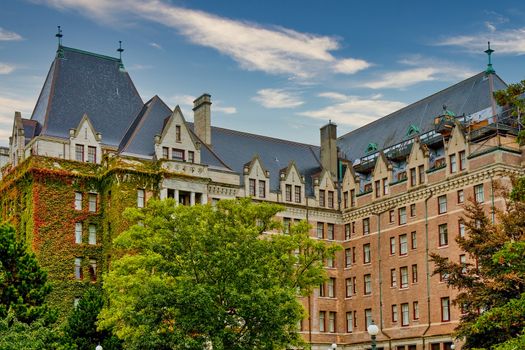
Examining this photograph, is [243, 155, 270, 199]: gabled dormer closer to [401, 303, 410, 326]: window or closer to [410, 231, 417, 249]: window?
[410, 231, 417, 249]: window

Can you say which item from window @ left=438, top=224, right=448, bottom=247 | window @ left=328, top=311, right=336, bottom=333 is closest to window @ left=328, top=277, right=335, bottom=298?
window @ left=328, top=311, right=336, bottom=333

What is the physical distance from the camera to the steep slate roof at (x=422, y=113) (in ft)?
230

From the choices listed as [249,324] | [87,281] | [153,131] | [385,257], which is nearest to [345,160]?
[385,257]

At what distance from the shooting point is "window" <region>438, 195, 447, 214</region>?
218 feet

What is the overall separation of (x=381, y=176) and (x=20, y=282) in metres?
34.7

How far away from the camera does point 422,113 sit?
250ft

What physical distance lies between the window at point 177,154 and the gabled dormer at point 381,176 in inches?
679

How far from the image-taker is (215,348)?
152 feet

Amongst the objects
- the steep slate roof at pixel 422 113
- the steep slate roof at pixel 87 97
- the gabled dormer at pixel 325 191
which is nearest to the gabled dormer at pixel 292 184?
the gabled dormer at pixel 325 191

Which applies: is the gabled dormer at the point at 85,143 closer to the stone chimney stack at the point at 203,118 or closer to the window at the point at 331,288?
the stone chimney stack at the point at 203,118

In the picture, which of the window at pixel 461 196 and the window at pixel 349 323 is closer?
the window at pixel 461 196

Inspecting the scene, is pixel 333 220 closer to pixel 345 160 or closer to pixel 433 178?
pixel 345 160

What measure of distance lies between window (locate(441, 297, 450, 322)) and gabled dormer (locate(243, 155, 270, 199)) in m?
17.8

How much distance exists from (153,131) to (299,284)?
76.3 ft
